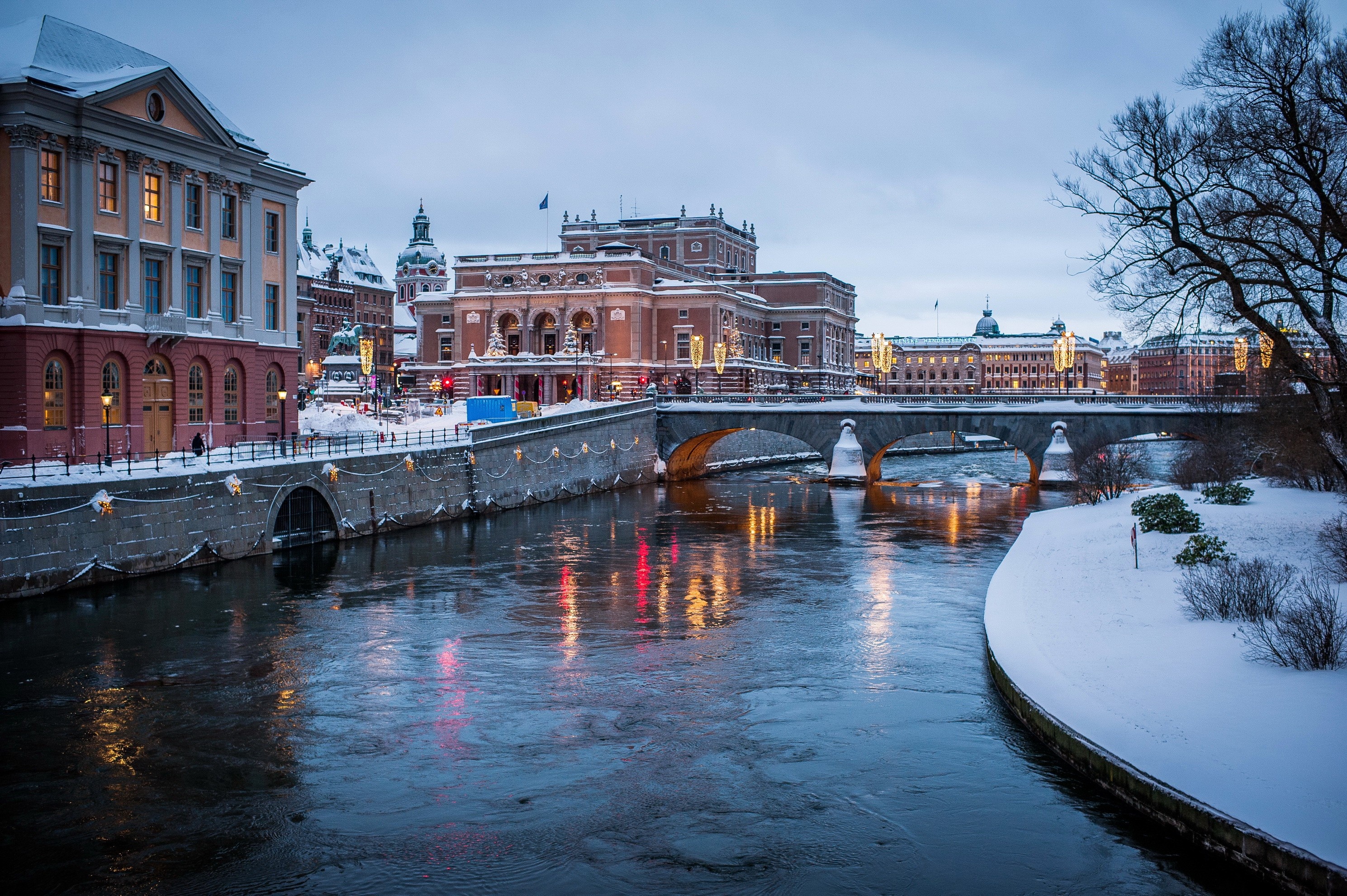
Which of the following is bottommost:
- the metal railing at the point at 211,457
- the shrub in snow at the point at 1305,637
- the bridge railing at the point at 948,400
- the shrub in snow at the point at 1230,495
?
the shrub in snow at the point at 1305,637

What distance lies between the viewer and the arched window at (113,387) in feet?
135

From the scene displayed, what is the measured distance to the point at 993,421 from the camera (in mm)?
70625

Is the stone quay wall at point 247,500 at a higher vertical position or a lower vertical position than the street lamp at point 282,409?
lower

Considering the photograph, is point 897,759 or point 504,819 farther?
point 897,759

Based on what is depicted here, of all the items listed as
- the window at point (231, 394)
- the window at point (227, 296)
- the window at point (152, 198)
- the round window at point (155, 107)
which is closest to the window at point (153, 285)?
the window at point (152, 198)

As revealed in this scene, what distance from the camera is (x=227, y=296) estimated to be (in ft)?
155

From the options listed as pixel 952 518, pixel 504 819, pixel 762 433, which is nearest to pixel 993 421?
pixel 952 518

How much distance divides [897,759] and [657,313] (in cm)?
8615

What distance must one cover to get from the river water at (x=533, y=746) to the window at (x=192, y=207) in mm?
15633

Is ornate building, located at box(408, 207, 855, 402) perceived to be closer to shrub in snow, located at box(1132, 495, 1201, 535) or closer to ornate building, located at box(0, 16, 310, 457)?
ornate building, located at box(0, 16, 310, 457)

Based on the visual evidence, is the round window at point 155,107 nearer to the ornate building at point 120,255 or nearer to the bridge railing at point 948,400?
the ornate building at point 120,255

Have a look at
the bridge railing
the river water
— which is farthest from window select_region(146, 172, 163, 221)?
the bridge railing

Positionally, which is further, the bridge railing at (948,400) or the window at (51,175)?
the bridge railing at (948,400)

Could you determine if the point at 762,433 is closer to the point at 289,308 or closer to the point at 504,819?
the point at 289,308
